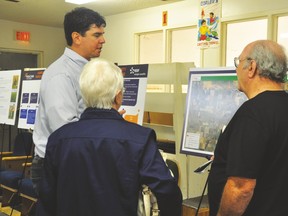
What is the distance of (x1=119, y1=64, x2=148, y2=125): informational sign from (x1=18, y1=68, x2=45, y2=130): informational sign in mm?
1509

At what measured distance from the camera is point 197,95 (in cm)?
264

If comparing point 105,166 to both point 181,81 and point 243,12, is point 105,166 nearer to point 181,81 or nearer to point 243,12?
point 181,81

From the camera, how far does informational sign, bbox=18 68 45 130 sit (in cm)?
419

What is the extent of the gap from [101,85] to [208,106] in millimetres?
1302

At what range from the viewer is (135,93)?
9.97 feet

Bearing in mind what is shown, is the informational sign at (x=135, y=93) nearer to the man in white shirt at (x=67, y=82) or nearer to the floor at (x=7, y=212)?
the man in white shirt at (x=67, y=82)

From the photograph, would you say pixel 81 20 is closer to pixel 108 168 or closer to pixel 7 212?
pixel 108 168

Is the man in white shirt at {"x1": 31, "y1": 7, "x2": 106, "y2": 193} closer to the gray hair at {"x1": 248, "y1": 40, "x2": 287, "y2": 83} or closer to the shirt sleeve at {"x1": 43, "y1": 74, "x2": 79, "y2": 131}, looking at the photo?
the shirt sleeve at {"x1": 43, "y1": 74, "x2": 79, "y2": 131}

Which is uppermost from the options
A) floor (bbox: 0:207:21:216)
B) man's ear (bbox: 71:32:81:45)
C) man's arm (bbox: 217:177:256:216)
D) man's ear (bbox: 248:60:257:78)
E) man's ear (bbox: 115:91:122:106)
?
man's ear (bbox: 71:32:81:45)

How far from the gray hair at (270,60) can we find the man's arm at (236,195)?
434mm

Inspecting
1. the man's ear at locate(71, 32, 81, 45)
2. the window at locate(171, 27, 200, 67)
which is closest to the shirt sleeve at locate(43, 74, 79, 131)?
the man's ear at locate(71, 32, 81, 45)

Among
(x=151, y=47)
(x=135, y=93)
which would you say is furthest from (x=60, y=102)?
(x=151, y=47)

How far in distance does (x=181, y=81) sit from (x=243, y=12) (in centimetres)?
273

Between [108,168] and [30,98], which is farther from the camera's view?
[30,98]
